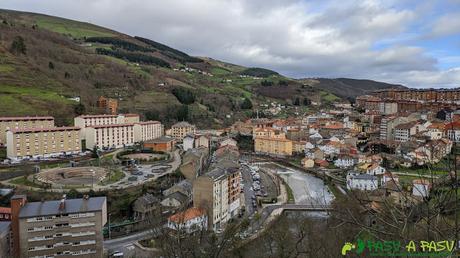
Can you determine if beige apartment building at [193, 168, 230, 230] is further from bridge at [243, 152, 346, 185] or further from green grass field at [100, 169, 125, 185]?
bridge at [243, 152, 346, 185]

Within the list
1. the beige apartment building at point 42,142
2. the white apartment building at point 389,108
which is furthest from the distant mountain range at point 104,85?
the white apartment building at point 389,108

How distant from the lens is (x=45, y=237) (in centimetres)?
1092

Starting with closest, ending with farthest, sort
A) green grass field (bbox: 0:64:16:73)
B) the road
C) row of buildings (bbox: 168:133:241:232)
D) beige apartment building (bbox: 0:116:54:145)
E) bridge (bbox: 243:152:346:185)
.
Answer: the road → row of buildings (bbox: 168:133:241:232) → bridge (bbox: 243:152:346:185) → beige apartment building (bbox: 0:116:54:145) → green grass field (bbox: 0:64:16:73)

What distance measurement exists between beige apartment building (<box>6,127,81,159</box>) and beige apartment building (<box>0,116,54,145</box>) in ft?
7.12

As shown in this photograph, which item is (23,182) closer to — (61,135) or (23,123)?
(61,135)

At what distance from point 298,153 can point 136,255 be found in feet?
62.5

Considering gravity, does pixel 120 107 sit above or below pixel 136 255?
above

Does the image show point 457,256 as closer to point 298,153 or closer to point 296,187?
point 296,187

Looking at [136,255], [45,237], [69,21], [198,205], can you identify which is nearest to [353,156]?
[198,205]

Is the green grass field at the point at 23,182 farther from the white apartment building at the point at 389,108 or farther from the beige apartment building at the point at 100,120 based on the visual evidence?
the white apartment building at the point at 389,108

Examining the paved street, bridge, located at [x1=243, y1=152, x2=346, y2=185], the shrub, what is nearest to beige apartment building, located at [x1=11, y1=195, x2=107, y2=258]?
the paved street

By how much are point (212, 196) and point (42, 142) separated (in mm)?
13359

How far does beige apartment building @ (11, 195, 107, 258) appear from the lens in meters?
10.8

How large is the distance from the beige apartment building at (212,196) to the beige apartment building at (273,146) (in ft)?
48.4
